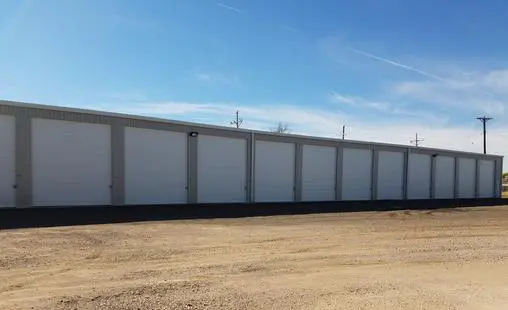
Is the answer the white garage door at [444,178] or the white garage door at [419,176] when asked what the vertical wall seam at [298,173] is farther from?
the white garage door at [444,178]

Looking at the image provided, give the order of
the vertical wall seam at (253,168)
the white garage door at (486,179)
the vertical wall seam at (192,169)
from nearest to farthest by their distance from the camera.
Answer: the vertical wall seam at (192,169), the vertical wall seam at (253,168), the white garage door at (486,179)

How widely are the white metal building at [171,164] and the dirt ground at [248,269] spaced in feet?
24.0

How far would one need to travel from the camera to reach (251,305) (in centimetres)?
685

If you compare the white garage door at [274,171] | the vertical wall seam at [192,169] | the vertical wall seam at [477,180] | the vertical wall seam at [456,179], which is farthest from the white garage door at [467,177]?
the vertical wall seam at [192,169]

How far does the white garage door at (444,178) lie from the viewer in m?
44.5

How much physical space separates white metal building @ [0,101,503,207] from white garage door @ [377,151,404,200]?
3.0 inches

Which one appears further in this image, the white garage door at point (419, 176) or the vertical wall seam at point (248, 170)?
the white garage door at point (419, 176)

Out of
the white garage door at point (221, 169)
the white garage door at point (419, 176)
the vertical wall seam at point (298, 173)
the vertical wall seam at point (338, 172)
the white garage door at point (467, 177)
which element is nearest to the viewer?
the white garage door at point (221, 169)

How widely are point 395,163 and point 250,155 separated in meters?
15.0

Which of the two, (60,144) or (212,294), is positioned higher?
(60,144)

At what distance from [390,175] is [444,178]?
27.7ft

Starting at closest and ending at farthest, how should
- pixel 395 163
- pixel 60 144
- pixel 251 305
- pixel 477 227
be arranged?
pixel 251 305 → pixel 477 227 → pixel 60 144 → pixel 395 163

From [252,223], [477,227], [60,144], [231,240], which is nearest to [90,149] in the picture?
[60,144]

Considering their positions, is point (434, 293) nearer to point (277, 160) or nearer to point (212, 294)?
point (212, 294)
